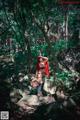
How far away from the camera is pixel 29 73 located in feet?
32.5

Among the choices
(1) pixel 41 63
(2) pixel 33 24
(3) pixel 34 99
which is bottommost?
(3) pixel 34 99

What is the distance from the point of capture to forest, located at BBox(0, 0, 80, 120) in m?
8.16

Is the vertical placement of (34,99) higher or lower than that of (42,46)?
lower

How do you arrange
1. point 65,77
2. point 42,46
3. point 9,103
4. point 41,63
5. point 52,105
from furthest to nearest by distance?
point 42,46
point 65,77
point 41,63
point 9,103
point 52,105

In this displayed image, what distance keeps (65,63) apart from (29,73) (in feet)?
4.39

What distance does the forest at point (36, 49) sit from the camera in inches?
321

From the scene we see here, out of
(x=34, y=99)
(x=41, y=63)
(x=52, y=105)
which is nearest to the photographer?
(x=52, y=105)

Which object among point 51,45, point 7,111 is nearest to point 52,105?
point 7,111

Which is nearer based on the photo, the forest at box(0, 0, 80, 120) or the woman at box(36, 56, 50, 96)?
the forest at box(0, 0, 80, 120)

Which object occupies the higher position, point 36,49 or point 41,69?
point 36,49

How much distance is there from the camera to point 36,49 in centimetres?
1023

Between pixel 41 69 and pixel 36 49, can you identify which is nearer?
pixel 41 69

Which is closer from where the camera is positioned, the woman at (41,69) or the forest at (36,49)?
the forest at (36,49)

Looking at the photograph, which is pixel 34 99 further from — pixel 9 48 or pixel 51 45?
pixel 9 48
